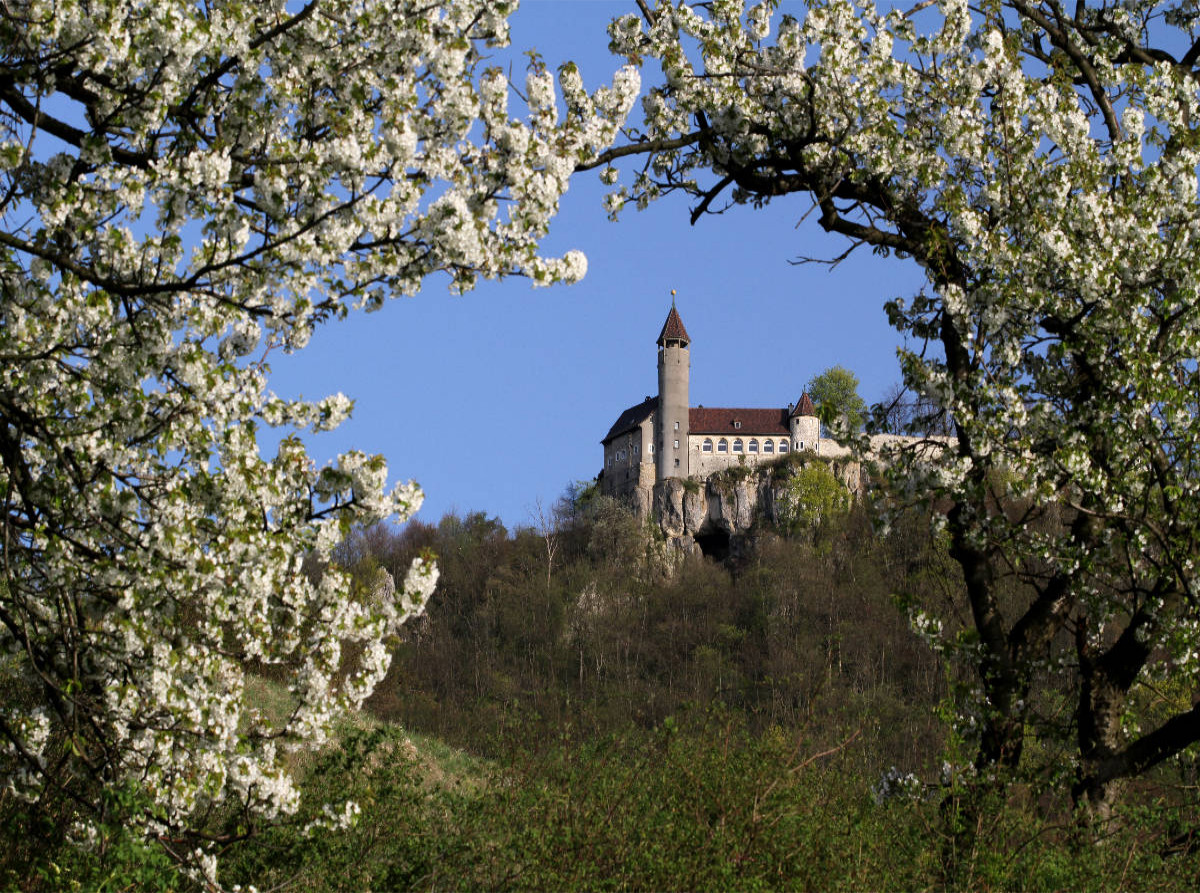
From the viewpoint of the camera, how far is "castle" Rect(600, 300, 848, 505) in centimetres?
9050

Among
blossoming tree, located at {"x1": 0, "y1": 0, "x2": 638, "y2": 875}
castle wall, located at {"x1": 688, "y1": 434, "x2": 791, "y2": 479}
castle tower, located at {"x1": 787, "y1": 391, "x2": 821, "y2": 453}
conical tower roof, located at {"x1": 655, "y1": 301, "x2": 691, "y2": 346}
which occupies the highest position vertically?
conical tower roof, located at {"x1": 655, "y1": 301, "x2": 691, "y2": 346}

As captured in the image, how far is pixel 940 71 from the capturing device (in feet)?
23.3

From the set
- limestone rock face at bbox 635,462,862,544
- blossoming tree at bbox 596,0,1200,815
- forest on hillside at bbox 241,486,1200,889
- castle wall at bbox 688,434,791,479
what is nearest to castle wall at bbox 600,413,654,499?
castle wall at bbox 688,434,791,479

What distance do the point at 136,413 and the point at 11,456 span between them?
19.7 inches

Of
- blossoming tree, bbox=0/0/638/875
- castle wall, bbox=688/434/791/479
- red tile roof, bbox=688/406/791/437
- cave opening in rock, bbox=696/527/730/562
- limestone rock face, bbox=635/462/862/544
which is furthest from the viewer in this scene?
red tile roof, bbox=688/406/791/437

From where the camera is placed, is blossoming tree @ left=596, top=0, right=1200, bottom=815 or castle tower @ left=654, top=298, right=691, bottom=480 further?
castle tower @ left=654, top=298, right=691, bottom=480

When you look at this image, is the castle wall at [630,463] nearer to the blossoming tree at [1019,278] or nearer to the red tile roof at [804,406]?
the red tile roof at [804,406]

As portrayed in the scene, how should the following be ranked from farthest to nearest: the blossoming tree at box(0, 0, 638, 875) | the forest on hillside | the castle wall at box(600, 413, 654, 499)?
1. the castle wall at box(600, 413, 654, 499)
2. the forest on hillside
3. the blossoming tree at box(0, 0, 638, 875)

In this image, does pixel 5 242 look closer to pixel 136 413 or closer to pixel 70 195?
pixel 70 195

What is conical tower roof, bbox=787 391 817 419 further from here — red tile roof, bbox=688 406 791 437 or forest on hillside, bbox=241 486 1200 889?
forest on hillside, bbox=241 486 1200 889

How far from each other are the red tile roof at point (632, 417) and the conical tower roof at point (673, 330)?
493 cm

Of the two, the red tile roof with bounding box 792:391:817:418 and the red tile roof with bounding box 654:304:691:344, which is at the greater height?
the red tile roof with bounding box 654:304:691:344

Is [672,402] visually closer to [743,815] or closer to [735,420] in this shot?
[735,420]

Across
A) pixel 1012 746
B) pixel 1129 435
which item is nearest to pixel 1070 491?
pixel 1129 435
